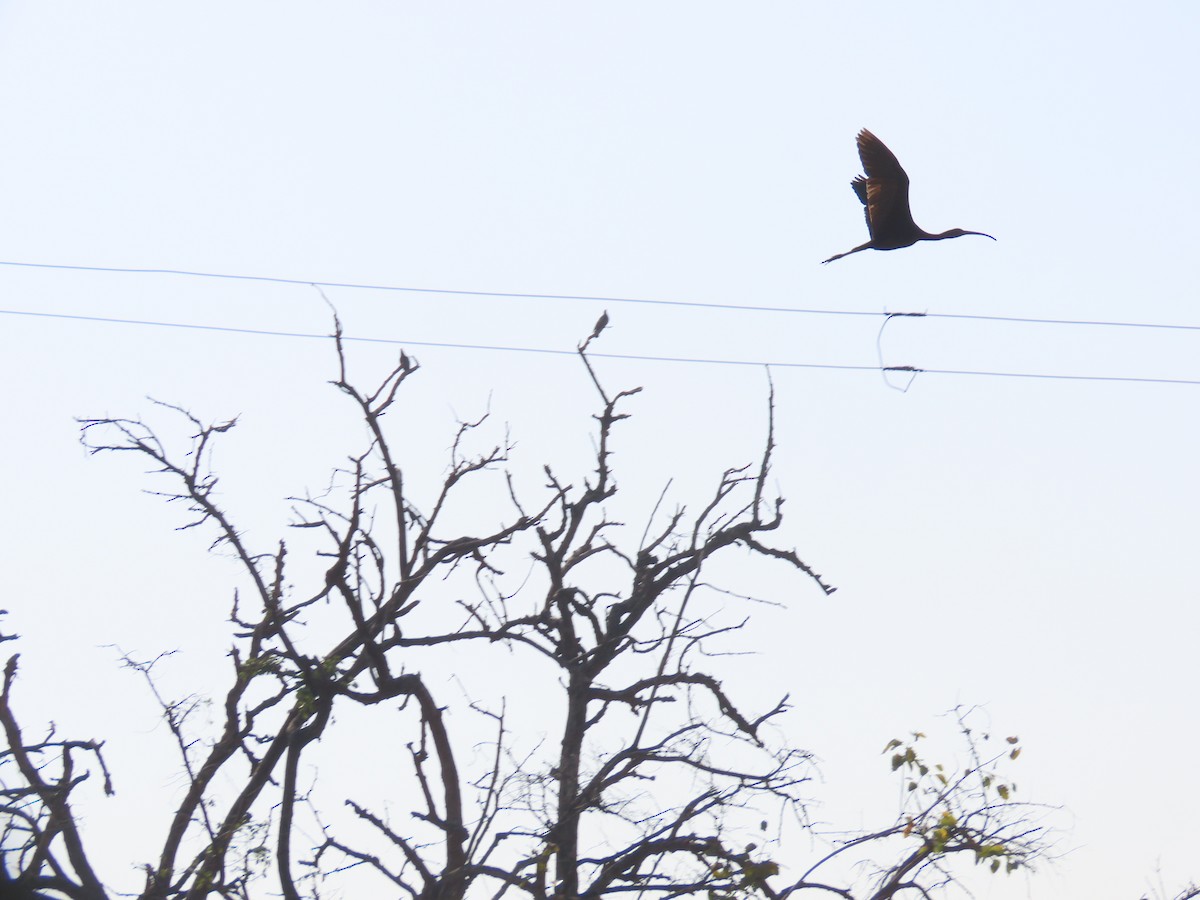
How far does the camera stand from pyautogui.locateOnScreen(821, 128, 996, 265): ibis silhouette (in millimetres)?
8781

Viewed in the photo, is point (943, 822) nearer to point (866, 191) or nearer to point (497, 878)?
point (497, 878)

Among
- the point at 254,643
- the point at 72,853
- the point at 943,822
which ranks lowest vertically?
the point at 72,853

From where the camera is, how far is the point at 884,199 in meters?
8.84

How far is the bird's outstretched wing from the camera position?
8.77m

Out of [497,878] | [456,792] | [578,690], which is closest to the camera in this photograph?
[497,878]

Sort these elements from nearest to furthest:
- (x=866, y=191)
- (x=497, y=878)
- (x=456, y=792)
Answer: (x=866, y=191), (x=497, y=878), (x=456, y=792)

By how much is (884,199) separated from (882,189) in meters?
0.07

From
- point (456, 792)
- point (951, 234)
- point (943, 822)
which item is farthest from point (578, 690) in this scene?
point (951, 234)

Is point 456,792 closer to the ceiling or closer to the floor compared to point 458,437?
closer to the floor

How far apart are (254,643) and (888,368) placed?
5.31 meters

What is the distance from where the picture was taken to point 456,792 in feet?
36.0

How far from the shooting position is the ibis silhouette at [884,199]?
8781 mm

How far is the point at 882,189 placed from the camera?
29.0 feet

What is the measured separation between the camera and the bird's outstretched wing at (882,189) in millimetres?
8773
